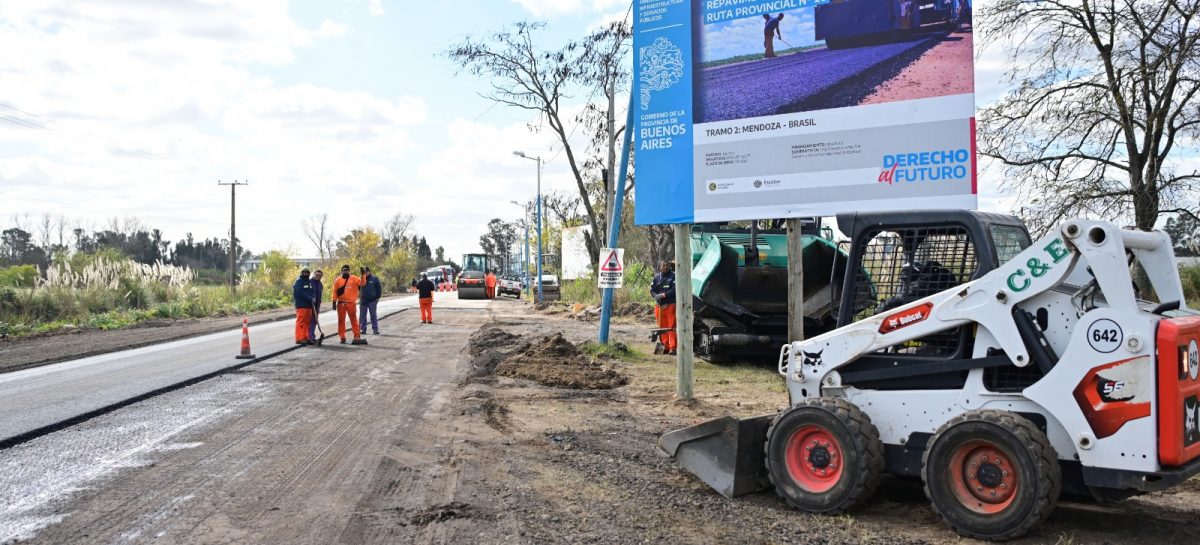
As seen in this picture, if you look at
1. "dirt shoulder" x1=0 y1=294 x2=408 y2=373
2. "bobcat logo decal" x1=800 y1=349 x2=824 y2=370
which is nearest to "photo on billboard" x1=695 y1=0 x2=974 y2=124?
"bobcat logo decal" x1=800 y1=349 x2=824 y2=370

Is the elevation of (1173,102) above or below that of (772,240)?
above

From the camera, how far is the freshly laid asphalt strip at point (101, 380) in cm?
923

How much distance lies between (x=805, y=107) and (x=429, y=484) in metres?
5.27

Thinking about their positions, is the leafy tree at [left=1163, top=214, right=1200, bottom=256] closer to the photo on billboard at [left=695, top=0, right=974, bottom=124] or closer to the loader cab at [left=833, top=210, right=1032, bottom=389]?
the photo on billboard at [left=695, top=0, right=974, bottom=124]

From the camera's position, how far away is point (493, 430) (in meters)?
8.75

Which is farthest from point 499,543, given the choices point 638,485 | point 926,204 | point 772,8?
point 772,8

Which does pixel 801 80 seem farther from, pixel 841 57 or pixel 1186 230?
pixel 1186 230

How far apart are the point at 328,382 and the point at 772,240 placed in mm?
7300

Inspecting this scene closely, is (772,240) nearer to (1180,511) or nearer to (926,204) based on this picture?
(926,204)

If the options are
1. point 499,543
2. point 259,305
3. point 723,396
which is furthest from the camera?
point 259,305

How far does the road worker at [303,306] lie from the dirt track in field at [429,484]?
731cm

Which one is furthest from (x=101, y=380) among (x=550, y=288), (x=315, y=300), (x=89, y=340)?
(x=550, y=288)

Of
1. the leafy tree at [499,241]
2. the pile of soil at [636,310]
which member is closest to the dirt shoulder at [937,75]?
the pile of soil at [636,310]

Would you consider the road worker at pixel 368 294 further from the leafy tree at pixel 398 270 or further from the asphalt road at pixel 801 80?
the leafy tree at pixel 398 270
